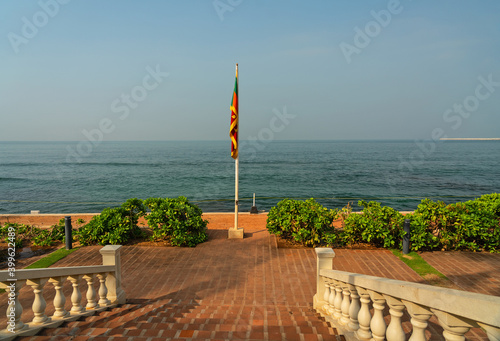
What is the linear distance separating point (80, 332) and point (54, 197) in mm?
29890

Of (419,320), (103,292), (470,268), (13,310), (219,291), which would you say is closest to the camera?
(419,320)

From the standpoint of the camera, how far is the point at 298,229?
897 cm

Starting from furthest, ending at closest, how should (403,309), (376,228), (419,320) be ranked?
(376,228) → (403,309) → (419,320)

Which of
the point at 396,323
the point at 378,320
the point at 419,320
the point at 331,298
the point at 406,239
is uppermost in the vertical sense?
the point at 419,320

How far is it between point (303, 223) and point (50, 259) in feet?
22.1

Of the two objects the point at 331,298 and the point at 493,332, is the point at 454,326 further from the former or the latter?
the point at 331,298

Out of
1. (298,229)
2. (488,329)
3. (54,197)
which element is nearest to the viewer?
(488,329)

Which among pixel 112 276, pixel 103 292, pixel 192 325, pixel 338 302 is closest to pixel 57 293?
pixel 103 292

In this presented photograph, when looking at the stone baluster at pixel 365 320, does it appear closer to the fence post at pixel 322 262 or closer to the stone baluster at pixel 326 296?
the stone baluster at pixel 326 296

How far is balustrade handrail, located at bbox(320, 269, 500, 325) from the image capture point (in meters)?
1.58

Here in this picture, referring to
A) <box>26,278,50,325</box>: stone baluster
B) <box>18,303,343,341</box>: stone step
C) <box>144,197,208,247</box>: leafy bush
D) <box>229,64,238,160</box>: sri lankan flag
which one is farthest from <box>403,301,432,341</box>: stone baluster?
<box>229,64,238,160</box>: sri lankan flag

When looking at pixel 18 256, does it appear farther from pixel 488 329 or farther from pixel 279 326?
pixel 488 329

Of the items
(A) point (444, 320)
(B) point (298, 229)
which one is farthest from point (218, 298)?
(A) point (444, 320)

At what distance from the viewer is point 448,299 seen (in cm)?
A: 184
